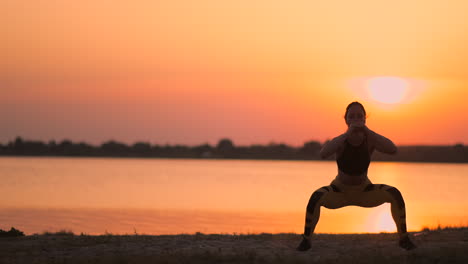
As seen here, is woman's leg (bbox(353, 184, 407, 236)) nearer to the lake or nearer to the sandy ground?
the sandy ground

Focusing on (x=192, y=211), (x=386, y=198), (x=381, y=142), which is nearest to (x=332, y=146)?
(x=381, y=142)

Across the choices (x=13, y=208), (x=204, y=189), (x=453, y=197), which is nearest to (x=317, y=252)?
(x=13, y=208)

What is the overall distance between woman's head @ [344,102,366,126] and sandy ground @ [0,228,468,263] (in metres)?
2.08

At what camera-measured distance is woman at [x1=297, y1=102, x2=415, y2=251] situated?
40.3ft

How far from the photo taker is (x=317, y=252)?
12.5 meters

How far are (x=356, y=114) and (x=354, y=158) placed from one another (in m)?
0.70

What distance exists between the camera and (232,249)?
1280 cm

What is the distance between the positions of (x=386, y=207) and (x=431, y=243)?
3238 cm

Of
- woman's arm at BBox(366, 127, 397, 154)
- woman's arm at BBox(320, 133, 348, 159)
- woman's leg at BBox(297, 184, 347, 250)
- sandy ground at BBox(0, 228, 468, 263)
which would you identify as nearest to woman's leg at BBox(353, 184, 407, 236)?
woman's leg at BBox(297, 184, 347, 250)

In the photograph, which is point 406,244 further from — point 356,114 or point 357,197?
point 356,114

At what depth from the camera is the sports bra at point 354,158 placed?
1234 centimetres

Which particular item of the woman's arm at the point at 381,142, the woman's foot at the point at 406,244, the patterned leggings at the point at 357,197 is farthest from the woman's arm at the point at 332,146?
the woman's foot at the point at 406,244

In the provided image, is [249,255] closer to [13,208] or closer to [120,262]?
[120,262]

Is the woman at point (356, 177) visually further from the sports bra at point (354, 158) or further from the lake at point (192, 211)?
the lake at point (192, 211)
